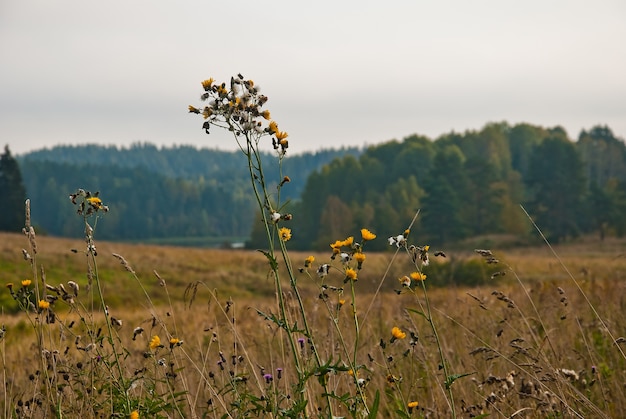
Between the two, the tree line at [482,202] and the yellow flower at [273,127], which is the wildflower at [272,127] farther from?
the tree line at [482,202]

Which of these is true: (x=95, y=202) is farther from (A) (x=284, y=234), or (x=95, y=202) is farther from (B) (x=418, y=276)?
(B) (x=418, y=276)

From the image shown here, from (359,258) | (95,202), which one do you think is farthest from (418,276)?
(95,202)

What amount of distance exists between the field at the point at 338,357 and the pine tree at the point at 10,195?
166 feet

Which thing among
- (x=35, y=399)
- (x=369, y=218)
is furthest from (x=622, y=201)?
(x=35, y=399)

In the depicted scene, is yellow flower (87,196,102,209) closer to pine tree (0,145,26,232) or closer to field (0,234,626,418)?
field (0,234,626,418)

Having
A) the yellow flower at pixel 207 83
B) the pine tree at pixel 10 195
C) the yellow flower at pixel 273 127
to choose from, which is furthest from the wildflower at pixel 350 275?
the pine tree at pixel 10 195

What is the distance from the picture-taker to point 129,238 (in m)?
199

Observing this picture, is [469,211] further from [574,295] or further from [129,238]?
[129,238]

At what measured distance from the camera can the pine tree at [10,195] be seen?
61.7 metres

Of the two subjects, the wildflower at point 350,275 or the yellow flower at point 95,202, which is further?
the yellow flower at point 95,202

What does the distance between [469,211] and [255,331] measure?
71.8 m

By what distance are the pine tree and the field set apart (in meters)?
50.7

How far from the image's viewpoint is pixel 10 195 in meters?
62.0

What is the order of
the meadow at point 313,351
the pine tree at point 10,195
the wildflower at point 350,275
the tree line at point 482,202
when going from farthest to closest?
the tree line at point 482,202, the pine tree at point 10,195, the meadow at point 313,351, the wildflower at point 350,275
